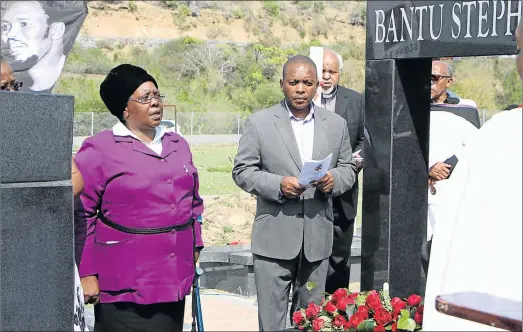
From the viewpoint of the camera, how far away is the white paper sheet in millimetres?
4598

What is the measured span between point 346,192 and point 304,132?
87 cm

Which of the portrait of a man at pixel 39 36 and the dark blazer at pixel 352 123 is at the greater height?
the portrait of a man at pixel 39 36

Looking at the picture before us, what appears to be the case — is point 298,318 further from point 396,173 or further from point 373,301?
point 396,173

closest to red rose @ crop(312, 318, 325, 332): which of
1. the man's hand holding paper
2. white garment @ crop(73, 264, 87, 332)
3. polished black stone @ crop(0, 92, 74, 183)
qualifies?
the man's hand holding paper

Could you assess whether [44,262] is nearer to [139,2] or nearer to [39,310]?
[39,310]

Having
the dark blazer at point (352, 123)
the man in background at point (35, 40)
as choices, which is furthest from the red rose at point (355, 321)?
the man in background at point (35, 40)

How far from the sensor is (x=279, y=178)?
488 cm

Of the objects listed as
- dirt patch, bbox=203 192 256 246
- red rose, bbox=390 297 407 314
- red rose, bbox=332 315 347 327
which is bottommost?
dirt patch, bbox=203 192 256 246

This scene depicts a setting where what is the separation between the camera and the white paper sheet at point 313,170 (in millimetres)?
4598

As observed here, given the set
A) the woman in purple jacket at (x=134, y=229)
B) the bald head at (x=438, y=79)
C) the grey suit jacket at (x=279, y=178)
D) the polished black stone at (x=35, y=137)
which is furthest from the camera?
the bald head at (x=438, y=79)

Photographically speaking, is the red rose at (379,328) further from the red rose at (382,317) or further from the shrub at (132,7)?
the shrub at (132,7)

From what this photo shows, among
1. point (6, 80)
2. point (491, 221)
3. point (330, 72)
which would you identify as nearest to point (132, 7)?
point (6, 80)

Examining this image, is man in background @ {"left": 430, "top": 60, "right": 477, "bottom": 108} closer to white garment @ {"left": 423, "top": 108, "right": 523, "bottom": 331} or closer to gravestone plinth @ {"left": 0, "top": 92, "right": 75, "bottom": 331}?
gravestone plinth @ {"left": 0, "top": 92, "right": 75, "bottom": 331}

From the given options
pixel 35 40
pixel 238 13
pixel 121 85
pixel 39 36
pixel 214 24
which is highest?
pixel 238 13
